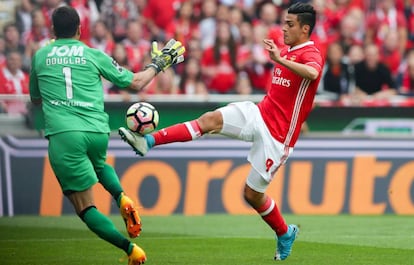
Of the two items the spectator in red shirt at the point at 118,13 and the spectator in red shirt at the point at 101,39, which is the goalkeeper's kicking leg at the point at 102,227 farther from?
the spectator in red shirt at the point at 118,13

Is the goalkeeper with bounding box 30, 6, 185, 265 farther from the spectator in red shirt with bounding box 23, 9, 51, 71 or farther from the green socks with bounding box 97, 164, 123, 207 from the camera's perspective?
the spectator in red shirt with bounding box 23, 9, 51, 71

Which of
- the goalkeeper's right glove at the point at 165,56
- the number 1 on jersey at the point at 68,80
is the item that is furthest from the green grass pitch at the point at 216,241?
the goalkeeper's right glove at the point at 165,56

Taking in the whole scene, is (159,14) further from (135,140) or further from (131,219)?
(131,219)

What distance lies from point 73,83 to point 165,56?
1.06 m

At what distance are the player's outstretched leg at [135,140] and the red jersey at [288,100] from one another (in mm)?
1449

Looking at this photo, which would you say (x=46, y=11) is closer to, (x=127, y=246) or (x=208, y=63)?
(x=208, y=63)

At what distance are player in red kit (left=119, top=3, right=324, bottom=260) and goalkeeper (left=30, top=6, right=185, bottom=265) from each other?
49.7 inches

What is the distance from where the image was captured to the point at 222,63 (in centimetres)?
2008

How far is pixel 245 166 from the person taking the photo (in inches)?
682

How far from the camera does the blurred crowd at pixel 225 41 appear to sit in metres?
19.5

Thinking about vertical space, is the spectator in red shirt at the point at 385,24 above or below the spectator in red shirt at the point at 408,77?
above

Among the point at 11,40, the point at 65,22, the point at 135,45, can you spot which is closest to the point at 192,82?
the point at 135,45

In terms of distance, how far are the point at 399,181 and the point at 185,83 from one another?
442 cm

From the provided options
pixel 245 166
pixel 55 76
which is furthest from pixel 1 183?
pixel 55 76
